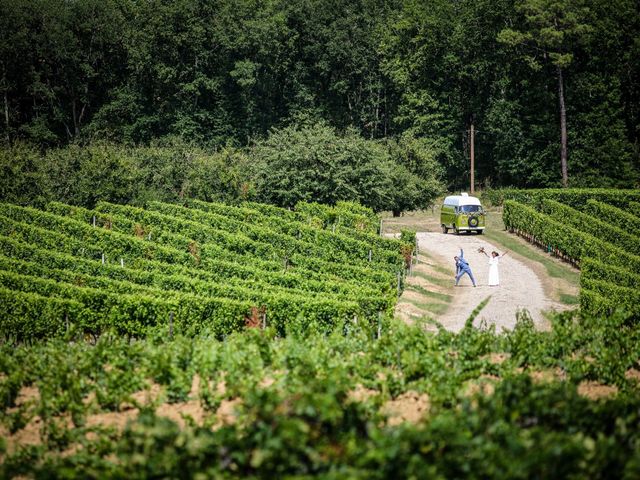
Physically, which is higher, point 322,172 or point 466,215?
point 322,172

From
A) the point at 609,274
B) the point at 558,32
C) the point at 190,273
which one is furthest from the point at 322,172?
the point at 558,32

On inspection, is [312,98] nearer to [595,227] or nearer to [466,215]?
[466,215]

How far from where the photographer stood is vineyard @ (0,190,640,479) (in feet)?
37.8

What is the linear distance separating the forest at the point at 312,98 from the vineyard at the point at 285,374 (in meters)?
19.1

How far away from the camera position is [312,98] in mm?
85000

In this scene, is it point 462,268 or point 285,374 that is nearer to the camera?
point 285,374

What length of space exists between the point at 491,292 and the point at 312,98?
54998 mm

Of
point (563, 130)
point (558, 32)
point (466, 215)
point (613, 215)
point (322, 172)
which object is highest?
point (558, 32)

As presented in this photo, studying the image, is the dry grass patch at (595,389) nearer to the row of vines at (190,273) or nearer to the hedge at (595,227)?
the row of vines at (190,273)

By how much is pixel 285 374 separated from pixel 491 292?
64.1 feet

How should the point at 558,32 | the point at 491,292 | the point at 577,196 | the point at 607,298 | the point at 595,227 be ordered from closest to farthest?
the point at 607,298, the point at 491,292, the point at 595,227, the point at 577,196, the point at 558,32

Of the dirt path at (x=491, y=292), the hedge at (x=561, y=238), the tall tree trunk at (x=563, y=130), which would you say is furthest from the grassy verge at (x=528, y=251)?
the tall tree trunk at (x=563, y=130)

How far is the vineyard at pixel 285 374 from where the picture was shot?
11516 millimetres

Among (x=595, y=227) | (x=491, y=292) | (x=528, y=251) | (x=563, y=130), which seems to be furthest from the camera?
(x=563, y=130)
